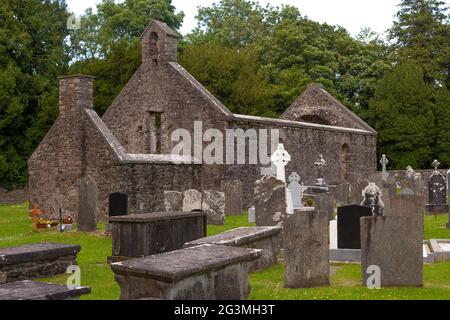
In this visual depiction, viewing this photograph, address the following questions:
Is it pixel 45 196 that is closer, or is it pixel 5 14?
pixel 45 196

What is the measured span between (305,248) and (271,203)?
374cm

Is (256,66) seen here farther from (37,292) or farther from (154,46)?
(37,292)

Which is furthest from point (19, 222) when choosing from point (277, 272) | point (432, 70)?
point (432, 70)

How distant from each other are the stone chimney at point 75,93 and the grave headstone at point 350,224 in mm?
11590

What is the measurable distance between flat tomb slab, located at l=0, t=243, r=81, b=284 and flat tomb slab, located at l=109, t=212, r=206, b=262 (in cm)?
102

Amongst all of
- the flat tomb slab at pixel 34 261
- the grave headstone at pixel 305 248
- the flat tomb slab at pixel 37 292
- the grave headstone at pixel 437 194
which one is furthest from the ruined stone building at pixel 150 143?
the flat tomb slab at pixel 37 292

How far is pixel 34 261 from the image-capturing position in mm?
9289

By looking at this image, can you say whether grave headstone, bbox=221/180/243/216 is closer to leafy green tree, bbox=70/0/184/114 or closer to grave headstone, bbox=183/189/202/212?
grave headstone, bbox=183/189/202/212

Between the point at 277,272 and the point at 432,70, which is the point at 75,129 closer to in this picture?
the point at 277,272

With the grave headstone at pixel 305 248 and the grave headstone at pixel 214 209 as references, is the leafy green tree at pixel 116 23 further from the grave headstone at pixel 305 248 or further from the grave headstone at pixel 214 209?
the grave headstone at pixel 305 248

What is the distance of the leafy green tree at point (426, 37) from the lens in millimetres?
44844

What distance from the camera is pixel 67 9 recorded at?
45.8m

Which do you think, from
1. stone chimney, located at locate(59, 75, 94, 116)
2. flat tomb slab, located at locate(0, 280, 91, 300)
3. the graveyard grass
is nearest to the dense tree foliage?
stone chimney, located at locate(59, 75, 94, 116)
